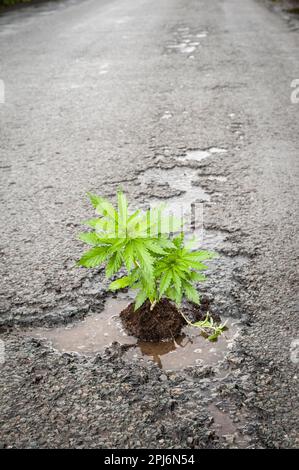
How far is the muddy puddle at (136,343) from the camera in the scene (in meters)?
2.28

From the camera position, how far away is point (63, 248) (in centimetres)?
312

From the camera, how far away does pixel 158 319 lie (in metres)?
2.46

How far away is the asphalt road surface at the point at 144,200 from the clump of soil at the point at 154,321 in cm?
18

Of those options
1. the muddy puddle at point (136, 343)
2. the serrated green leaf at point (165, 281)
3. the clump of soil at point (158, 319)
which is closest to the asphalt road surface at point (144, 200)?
the muddy puddle at point (136, 343)

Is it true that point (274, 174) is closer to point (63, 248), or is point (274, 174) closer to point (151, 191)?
point (151, 191)

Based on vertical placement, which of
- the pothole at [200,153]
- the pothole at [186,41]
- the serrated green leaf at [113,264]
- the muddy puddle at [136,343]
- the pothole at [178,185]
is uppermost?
the serrated green leaf at [113,264]

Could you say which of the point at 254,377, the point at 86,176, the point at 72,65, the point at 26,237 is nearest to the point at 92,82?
the point at 72,65

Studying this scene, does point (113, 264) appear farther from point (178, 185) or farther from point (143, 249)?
point (178, 185)

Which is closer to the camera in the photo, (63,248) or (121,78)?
(63,248)

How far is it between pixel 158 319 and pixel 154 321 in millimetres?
25

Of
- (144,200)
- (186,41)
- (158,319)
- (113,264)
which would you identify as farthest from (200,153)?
(186,41)

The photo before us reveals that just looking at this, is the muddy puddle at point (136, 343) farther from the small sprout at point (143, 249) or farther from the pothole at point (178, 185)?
Result: the pothole at point (178, 185)

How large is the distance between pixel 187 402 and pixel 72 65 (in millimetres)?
6552

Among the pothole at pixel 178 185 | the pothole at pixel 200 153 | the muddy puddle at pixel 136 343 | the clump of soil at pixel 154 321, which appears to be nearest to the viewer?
the muddy puddle at pixel 136 343
